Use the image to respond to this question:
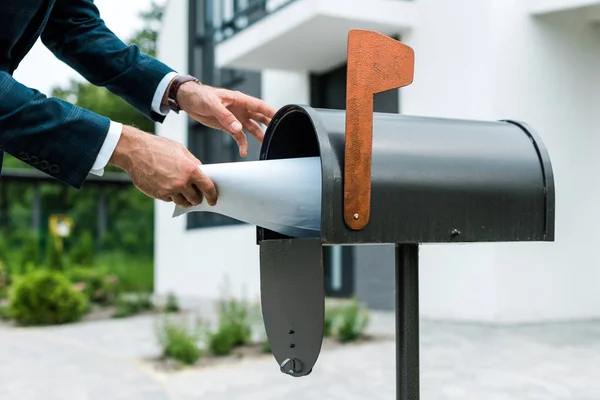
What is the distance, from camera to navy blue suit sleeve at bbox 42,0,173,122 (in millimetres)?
1754

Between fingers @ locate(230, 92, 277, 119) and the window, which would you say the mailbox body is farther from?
the window

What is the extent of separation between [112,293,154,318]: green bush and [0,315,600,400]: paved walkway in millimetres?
2883

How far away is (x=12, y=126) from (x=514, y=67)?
6018 mm

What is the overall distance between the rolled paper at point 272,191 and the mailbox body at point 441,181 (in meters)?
0.08

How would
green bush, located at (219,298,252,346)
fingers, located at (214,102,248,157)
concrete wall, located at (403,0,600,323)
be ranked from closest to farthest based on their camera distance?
fingers, located at (214,102,248,157)
green bush, located at (219,298,252,346)
concrete wall, located at (403,0,600,323)

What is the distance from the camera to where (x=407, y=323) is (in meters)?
1.41

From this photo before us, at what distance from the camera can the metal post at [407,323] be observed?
1.40 metres

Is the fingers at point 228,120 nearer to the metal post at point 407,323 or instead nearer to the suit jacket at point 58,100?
the suit jacket at point 58,100

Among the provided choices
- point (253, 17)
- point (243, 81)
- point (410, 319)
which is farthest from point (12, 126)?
point (243, 81)

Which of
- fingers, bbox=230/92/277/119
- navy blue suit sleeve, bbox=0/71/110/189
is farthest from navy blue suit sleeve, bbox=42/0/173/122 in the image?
navy blue suit sleeve, bbox=0/71/110/189

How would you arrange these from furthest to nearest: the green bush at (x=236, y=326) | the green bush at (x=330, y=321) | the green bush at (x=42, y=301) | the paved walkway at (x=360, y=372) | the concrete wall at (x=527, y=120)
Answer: the green bush at (x=42, y=301), the concrete wall at (x=527, y=120), the green bush at (x=330, y=321), the green bush at (x=236, y=326), the paved walkway at (x=360, y=372)

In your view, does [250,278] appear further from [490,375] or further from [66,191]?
[66,191]

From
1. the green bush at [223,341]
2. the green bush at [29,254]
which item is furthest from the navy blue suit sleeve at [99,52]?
the green bush at [29,254]

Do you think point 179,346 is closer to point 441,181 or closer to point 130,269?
point 441,181
